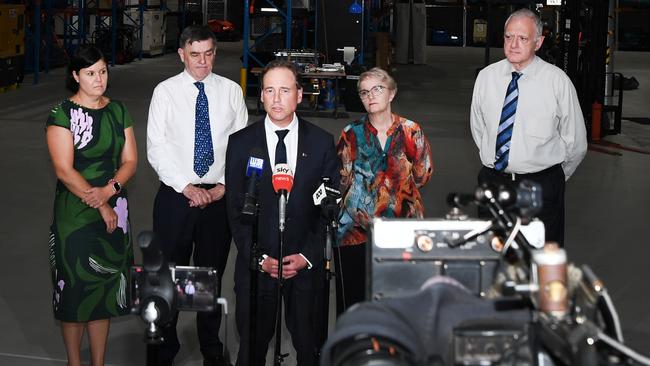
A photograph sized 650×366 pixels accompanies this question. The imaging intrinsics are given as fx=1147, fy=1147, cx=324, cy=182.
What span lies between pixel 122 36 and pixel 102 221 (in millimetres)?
22159

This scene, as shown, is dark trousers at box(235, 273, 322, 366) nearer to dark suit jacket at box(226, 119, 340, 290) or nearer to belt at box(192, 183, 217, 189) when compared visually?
dark suit jacket at box(226, 119, 340, 290)

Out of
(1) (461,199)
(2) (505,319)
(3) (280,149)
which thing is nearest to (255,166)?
(3) (280,149)

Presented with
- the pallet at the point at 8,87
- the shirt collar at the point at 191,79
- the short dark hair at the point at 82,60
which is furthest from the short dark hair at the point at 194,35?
the pallet at the point at 8,87

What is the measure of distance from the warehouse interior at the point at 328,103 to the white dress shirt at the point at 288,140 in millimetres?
790

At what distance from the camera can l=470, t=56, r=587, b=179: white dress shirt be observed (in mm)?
5871

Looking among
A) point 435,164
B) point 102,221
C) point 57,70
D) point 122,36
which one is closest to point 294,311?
point 102,221

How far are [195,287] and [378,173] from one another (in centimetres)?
190

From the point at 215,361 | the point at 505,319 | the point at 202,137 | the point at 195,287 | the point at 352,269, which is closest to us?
the point at 505,319

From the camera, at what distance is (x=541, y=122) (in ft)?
19.3

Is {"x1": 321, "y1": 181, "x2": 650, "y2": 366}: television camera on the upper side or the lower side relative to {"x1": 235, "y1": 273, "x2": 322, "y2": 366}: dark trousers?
upper

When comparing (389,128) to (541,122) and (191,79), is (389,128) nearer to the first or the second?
(541,122)

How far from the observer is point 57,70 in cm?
2425

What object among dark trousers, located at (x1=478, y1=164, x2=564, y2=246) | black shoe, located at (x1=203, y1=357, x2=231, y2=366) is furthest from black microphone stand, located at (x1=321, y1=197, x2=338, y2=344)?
dark trousers, located at (x1=478, y1=164, x2=564, y2=246)

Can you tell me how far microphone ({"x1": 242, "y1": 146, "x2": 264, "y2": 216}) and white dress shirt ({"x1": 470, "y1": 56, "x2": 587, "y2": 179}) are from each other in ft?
6.62
